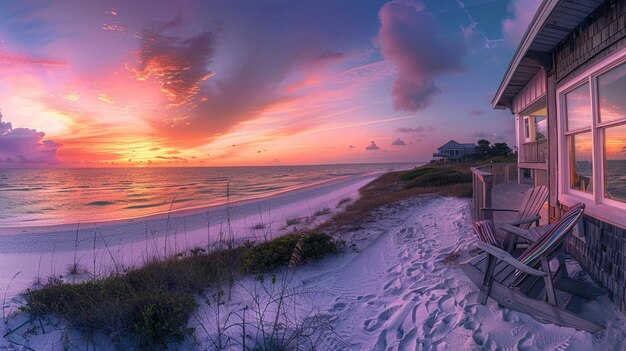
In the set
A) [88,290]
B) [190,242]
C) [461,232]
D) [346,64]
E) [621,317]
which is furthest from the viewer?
[346,64]

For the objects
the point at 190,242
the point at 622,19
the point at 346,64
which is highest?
the point at 346,64

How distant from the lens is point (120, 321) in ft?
10.9

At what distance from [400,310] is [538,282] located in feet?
5.02

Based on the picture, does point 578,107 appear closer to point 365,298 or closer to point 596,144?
point 596,144

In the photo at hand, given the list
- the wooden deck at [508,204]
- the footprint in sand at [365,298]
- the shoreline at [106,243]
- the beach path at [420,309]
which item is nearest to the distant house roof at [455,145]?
the wooden deck at [508,204]

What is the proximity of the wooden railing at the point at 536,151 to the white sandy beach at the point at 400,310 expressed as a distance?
12.4 ft

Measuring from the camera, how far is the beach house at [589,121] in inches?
132

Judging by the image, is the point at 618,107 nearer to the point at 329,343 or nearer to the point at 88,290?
the point at 329,343

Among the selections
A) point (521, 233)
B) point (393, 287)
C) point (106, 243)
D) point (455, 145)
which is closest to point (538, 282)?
point (521, 233)

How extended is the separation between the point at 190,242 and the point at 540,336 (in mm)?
8387

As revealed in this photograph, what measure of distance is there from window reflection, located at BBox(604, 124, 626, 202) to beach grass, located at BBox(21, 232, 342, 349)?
4.00m

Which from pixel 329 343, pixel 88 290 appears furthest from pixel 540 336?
pixel 88 290

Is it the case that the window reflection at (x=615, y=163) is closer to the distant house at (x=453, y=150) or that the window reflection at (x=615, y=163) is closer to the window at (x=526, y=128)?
the window at (x=526, y=128)

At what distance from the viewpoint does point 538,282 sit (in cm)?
353
